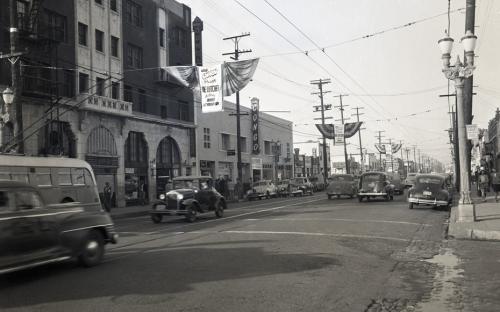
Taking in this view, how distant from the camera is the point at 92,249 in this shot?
10.8 m

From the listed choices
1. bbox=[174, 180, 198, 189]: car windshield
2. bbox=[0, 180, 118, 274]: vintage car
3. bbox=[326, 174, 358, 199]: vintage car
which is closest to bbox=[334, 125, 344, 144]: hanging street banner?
bbox=[326, 174, 358, 199]: vintage car

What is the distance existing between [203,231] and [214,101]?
1183cm

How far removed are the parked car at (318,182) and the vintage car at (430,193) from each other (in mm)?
38438

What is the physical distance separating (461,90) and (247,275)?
12001 mm

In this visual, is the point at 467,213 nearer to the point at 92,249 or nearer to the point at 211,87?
the point at 92,249

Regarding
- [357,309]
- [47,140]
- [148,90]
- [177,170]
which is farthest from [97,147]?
[357,309]

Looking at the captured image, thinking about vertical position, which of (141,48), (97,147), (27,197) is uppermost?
(141,48)

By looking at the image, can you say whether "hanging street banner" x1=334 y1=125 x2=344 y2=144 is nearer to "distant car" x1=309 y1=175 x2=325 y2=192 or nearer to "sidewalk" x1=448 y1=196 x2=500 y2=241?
"distant car" x1=309 y1=175 x2=325 y2=192

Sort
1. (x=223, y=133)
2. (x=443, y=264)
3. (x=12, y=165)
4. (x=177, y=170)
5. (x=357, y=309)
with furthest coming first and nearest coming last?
(x=223, y=133), (x=177, y=170), (x=12, y=165), (x=443, y=264), (x=357, y=309)

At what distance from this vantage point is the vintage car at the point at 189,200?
21.7m

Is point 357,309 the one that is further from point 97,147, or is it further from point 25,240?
point 97,147

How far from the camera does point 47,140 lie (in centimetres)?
3052

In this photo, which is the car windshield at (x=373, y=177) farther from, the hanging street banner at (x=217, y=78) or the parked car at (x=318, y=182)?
the parked car at (x=318, y=182)

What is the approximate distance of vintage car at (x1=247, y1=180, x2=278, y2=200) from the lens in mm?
47375
